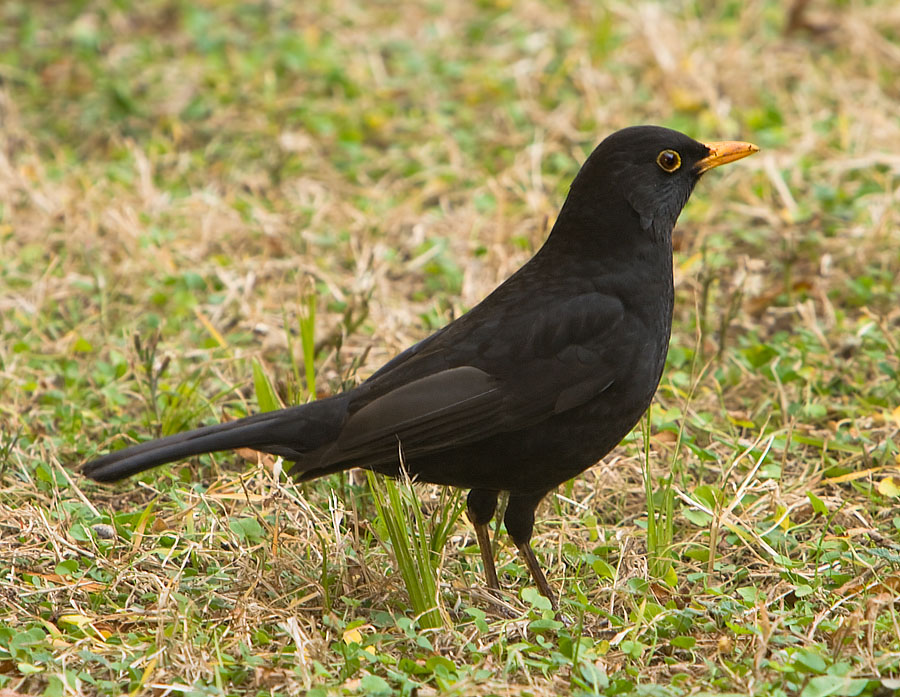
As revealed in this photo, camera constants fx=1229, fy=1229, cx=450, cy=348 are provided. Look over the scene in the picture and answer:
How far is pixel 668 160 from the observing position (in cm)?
400

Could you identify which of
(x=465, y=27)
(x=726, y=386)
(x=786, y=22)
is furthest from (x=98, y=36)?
(x=726, y=386)

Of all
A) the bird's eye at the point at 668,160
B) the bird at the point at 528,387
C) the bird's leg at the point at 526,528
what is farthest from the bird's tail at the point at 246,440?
the bird's eye at the point at 668,160

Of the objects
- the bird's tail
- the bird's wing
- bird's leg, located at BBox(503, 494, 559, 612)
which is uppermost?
the bird's wing

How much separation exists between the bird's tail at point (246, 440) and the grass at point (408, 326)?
207mm

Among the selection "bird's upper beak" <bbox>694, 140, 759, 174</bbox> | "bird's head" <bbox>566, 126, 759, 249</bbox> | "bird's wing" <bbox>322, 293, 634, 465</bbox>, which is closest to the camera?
"bird's wing" <bbox>322, 293, 634, 465</bbox>

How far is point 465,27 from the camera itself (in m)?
8.39

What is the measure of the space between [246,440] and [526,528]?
90 cm

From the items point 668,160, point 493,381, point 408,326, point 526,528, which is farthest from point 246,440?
point 408,326

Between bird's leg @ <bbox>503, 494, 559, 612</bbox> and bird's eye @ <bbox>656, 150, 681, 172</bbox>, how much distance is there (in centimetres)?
114

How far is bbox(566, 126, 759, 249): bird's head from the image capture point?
12.9 feet

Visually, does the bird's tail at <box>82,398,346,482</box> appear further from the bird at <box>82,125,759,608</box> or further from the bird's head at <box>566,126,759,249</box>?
the bird's head at <box>566,126,759,249</box>

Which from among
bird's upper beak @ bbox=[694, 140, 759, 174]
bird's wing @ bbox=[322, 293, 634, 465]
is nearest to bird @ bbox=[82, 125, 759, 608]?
bird's wing @ bbox=[322, 293, 634, 465]

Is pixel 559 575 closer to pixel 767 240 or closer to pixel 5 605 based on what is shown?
pixel 5 605

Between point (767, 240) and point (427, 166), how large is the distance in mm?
1932
